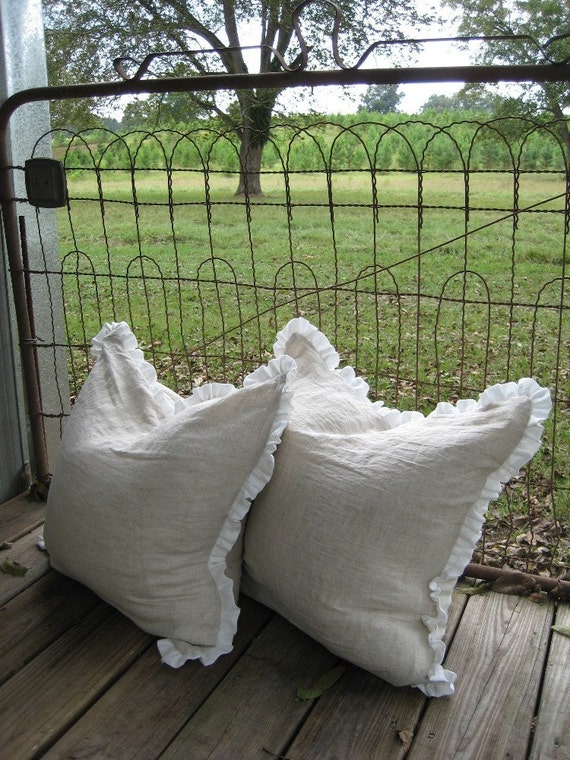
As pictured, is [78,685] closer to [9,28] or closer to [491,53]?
[9,28]

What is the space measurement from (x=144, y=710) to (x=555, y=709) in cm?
80

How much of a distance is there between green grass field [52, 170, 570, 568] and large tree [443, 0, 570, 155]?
71 cm

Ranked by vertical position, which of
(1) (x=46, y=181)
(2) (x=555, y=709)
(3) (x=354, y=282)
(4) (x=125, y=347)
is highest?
(1) (x=46, y=181)

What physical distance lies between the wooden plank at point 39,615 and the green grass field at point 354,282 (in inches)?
41.6

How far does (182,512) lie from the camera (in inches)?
66.9

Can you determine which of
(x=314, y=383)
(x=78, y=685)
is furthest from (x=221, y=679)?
(x=314, y=383)

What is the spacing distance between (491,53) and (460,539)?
5.33 metres

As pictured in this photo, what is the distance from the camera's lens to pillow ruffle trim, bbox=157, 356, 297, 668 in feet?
5.57

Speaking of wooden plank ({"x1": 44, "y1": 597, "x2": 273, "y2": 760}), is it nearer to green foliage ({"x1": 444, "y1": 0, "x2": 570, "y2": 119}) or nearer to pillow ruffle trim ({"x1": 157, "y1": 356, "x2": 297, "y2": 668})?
pillow ruffle trim ({"x1": 157, "y1": 356, "x2": 297, "y2": 668})

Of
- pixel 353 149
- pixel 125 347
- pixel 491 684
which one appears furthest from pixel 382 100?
pixel 491 684

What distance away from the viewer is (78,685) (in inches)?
66.0

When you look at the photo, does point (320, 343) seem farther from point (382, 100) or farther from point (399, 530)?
point (382, 100)

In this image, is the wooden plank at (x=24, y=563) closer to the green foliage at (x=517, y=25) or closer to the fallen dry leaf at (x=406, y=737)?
the fallen dry leaf at (x=406, y=737)

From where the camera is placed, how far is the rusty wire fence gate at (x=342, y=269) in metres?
2.11
